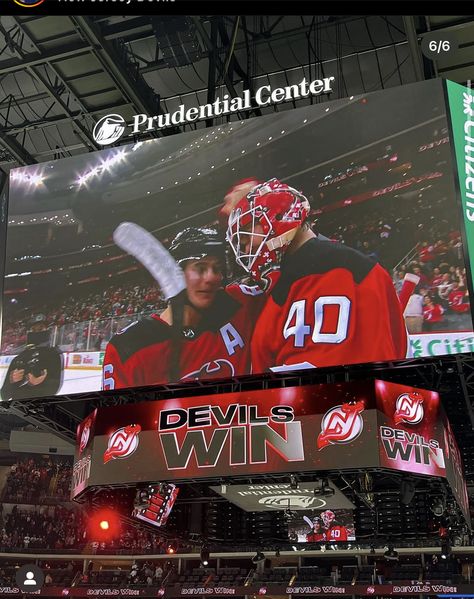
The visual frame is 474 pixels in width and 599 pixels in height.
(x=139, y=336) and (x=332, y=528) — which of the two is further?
(x=332, y=528)

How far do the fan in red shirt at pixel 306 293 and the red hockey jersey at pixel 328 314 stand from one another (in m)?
0.02

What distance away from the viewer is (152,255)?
1391cm

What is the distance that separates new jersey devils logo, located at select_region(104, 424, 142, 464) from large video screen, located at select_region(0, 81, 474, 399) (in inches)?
31.1

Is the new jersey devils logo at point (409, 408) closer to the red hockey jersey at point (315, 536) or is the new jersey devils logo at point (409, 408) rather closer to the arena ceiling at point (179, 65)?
the arena ceiling at point (179, 65)

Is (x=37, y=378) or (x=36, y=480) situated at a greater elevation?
(x=36, y=480)

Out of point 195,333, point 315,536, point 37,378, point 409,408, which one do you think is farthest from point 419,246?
point 37,378

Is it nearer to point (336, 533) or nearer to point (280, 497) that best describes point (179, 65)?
point (280, 497)

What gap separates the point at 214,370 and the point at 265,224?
2758 millimetres

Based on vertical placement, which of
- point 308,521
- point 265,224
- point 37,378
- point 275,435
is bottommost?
point 308,521

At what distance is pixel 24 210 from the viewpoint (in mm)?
15430

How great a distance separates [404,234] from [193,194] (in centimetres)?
406

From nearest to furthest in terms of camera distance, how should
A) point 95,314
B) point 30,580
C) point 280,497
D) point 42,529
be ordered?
point 30,580
point 95,314
point 280,497
point 42,529

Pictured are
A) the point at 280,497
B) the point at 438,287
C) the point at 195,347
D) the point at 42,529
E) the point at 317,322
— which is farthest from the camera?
the point at 42,529

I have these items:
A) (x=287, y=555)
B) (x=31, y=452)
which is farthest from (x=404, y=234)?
(x=31, y=452)
